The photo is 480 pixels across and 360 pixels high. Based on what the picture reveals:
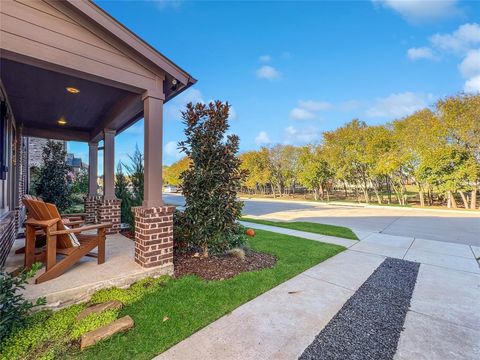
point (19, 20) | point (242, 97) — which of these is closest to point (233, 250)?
point (19, 20)

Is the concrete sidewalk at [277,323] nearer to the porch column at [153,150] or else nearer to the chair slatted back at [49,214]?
the porch column at [153,150]

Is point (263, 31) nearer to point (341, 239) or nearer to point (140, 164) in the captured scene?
point (140, 164)

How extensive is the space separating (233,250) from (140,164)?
180 inches

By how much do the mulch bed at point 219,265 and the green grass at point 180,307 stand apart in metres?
0.18

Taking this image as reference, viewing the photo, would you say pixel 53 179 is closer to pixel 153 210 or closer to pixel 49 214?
pixel 49 214

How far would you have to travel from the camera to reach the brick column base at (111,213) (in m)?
6.21

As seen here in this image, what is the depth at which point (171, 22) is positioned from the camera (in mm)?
8930

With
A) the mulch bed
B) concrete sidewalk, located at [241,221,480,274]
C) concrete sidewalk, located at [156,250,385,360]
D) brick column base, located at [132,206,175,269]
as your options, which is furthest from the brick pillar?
concrete sidewalk, located at [156,250,385,360]

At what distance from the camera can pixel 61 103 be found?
5.00 metres

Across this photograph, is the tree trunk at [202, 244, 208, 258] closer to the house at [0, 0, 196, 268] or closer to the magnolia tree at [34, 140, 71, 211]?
the house at [0, 0, 196, 268]

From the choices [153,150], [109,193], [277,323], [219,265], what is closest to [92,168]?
[109,193]

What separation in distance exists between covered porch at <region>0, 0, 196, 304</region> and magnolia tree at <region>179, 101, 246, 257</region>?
68 cm

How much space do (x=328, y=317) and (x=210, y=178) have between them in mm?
2823

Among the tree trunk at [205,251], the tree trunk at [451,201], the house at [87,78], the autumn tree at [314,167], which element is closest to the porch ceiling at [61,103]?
the house at [87,78]
